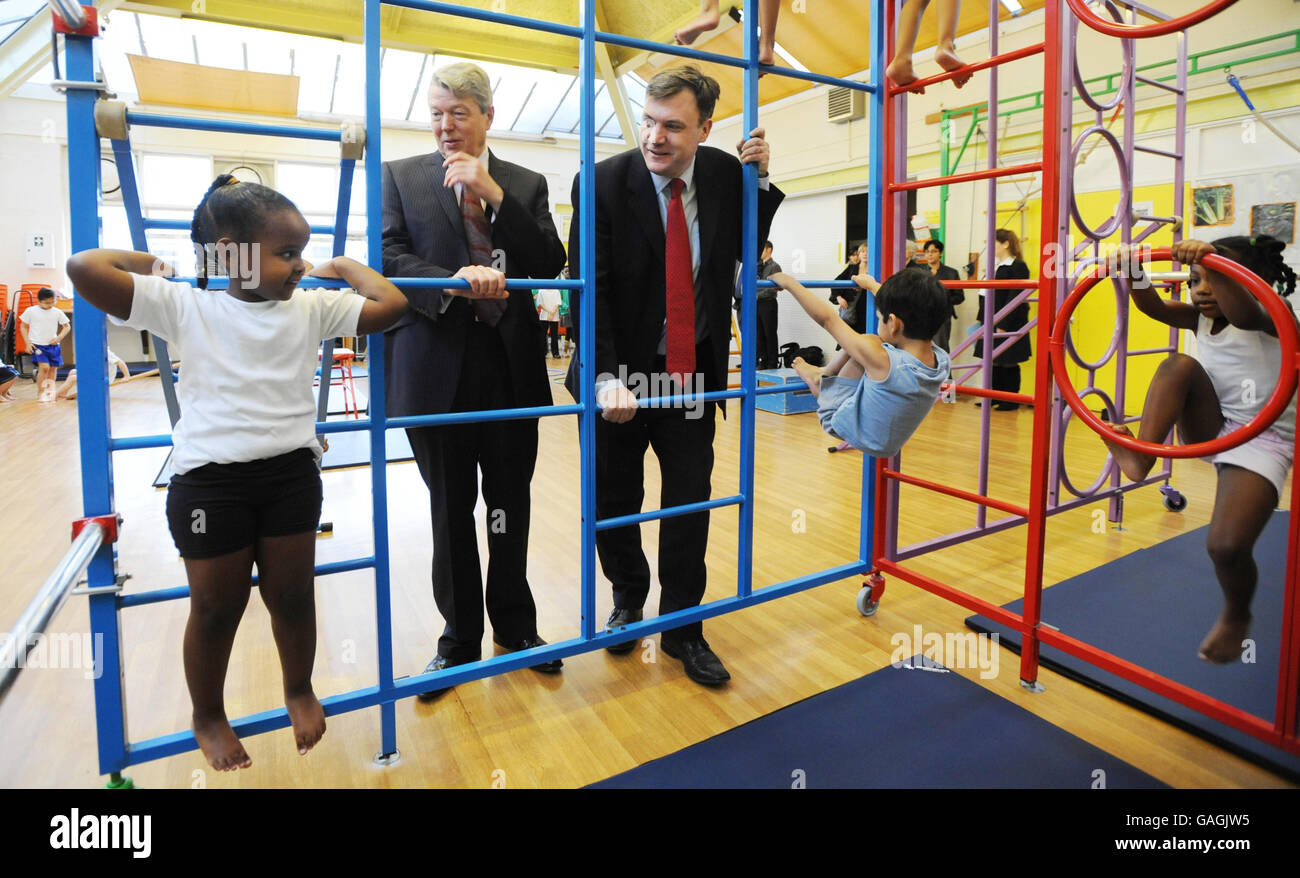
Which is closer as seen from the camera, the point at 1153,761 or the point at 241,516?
the point at 241,516

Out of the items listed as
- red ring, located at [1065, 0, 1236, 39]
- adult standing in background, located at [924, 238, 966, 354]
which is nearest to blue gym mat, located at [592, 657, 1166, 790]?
red ring, located at [1065, 0, 1236, 39]

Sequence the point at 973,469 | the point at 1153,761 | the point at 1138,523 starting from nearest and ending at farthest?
1. the point at 1153,761
2. the point at 1138,523
3. the point at 973,469

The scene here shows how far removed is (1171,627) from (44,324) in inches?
417

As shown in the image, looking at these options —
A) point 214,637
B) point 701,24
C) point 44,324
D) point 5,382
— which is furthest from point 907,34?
point 44,324

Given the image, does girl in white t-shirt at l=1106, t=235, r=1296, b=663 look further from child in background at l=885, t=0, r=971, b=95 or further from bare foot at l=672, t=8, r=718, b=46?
bare foot at l=672, t=8, r=718, b=46

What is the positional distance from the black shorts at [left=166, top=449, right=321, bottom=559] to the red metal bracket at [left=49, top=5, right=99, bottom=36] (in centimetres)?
88

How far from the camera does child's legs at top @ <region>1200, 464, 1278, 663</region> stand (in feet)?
6.40

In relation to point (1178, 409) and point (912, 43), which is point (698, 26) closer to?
point (912, 43)

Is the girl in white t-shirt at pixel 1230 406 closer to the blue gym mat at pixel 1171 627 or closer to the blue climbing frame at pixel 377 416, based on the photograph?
the blue gym mat at pixel 1171 627

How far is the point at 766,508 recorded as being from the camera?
4.20m

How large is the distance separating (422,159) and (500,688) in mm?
1530

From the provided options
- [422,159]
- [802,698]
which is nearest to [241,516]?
[422,159]

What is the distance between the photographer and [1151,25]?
193cm
